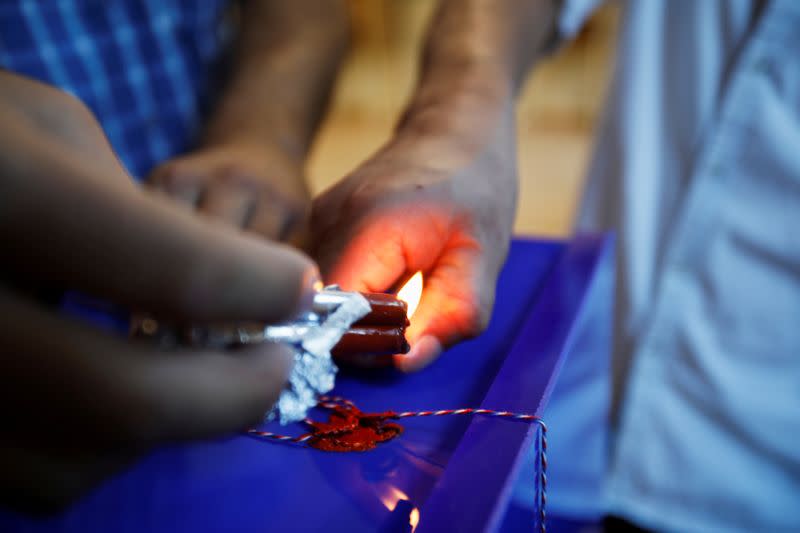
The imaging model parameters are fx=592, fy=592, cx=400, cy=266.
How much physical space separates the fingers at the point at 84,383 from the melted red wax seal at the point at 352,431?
14 cm

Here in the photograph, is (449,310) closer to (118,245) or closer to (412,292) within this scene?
(412,292)

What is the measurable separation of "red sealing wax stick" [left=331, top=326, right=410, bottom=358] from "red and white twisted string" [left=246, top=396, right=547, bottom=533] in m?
0.04

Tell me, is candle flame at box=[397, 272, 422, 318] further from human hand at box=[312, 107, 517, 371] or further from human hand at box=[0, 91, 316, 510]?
human hand at box=[0, 91, 316, 510]

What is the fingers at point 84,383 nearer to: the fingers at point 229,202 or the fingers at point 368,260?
the fingers at point 368,260

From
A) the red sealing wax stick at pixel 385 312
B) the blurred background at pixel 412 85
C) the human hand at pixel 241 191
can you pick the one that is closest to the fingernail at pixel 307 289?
the red sealing wax stick at pixel 385 312

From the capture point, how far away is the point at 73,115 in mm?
294

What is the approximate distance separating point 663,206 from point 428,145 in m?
0.31

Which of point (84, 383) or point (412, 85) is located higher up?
point (412, 85)

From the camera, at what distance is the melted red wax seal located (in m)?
0.37

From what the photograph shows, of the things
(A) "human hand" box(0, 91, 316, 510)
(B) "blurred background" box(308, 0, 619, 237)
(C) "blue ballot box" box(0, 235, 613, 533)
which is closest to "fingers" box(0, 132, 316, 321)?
(A) "human hand" box(0, 91, 316, 510)

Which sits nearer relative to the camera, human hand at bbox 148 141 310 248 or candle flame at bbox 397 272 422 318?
candle flame at bbox 397 272 422 318

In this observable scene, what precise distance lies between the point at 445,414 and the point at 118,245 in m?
0.24

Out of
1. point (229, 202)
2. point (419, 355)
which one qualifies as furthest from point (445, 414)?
point (229, 202)

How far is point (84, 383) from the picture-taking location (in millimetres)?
240
